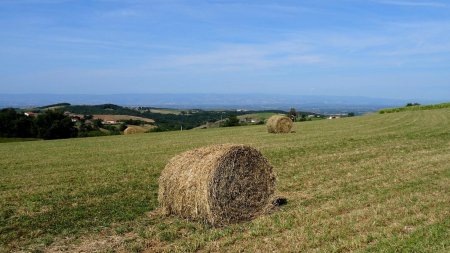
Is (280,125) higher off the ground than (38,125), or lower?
higher

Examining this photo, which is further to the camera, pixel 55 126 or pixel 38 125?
pixel 38 125

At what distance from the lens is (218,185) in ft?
31.2

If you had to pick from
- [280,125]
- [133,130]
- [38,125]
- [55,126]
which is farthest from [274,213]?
[38,125]

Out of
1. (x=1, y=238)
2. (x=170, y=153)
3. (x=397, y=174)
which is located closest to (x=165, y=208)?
(x=1, y=238)

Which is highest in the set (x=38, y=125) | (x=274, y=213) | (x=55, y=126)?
(x=274, y=213)

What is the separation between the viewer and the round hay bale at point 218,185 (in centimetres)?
933

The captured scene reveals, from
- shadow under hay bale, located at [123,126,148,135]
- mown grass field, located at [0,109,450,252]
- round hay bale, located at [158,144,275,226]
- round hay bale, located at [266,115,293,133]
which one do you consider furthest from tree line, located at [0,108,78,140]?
round hay bale, located at [158,144,275,226]

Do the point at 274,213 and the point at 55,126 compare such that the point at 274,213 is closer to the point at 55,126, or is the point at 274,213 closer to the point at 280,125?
the point at 280,125

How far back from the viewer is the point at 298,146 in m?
22.8

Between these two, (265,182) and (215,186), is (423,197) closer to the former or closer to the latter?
(265,182)

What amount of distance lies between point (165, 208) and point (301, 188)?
4303 millimetres

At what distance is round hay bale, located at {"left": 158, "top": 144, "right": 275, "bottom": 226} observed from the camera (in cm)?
933

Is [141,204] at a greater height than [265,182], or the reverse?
[265,182]

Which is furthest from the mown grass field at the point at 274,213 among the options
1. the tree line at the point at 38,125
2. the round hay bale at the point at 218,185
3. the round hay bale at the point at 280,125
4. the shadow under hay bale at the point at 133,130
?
the tree line at the point at 38,125
